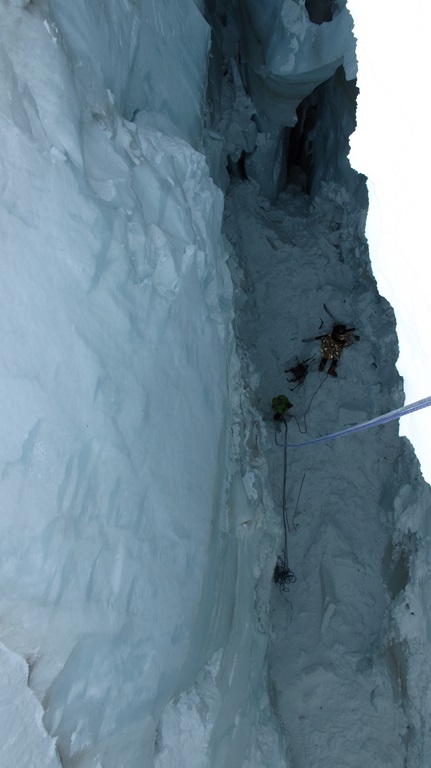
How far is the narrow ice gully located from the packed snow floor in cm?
2

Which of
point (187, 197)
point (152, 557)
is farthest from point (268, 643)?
point (187, 197)

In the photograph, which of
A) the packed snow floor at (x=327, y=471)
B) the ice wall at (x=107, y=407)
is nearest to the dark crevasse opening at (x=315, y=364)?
the packed snow floor at (x=327, y=471)

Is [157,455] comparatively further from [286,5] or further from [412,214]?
[286,5]

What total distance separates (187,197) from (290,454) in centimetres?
223

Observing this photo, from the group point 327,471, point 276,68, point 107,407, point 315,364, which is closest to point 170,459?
point 107,407

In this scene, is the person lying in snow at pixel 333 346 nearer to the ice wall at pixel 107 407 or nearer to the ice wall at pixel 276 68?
the ice wall at pixel 276 68

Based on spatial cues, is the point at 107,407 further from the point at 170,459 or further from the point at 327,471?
the point at 327,471

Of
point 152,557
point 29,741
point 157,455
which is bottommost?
point 29,741

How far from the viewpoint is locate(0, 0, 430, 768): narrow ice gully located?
171 cm

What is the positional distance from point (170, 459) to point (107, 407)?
Answer: 419 mm

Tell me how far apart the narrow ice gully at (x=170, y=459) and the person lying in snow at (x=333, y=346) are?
0.12m

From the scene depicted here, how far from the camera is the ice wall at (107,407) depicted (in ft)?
5.49

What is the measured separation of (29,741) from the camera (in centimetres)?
161

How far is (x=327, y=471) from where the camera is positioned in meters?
4.34
